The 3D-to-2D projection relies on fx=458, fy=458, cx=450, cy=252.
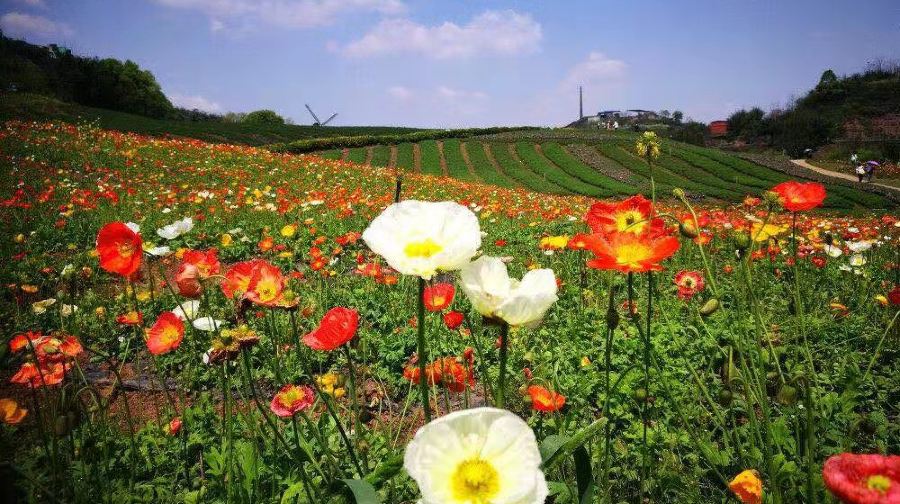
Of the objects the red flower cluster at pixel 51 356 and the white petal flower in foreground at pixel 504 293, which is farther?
the red flower cluster at pixel 51 356

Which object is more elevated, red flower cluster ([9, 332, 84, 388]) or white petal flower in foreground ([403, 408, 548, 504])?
white petal flower in foreground ([403, 408, 548, 504])

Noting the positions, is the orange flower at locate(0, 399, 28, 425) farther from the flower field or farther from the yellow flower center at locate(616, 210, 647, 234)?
the yellow flower center at locate(616, 210, 647, 234)

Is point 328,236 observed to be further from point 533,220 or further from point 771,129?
point 771,129

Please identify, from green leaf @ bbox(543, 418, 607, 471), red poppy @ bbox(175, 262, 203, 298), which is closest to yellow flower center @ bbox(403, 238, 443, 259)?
green leaf @ bbox(543, 418, 607, 471)

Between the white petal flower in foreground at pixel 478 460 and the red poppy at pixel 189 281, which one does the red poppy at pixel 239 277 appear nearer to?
the red poppy at pixel 189 281

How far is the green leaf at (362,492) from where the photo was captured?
27.6 inches

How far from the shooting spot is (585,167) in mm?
24047

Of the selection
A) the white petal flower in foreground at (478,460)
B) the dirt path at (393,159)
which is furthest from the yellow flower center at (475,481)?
the dirt path at (393,159)

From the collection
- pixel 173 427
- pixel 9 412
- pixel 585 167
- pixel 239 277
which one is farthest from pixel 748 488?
pixel 585 167

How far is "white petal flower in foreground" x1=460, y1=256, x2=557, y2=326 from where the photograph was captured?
764 mm

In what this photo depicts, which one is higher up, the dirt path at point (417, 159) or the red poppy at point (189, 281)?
the dirt path at point (417, 159)

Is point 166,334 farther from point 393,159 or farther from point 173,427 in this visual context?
point 393,159

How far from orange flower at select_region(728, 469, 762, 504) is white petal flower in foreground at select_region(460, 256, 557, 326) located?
0.81 meters

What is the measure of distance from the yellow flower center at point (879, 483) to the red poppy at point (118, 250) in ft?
5.10
